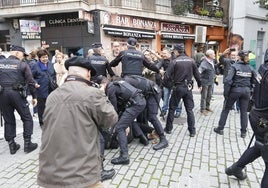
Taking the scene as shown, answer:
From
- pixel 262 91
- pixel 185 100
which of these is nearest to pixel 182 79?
pixel 185 100

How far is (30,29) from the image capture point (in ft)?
47.3

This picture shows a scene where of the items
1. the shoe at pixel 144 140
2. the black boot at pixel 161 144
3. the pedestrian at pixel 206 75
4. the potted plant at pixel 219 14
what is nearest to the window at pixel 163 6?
the potted plant at pixel 219 14

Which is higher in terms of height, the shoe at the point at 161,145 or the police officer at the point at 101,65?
the police officer at the point at 101,65

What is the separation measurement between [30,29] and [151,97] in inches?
477

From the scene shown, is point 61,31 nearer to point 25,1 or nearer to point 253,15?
point 25,1

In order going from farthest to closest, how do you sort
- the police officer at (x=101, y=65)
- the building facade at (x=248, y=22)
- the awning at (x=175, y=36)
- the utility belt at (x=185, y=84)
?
the building facade at (x=248, y=22) < the awning at (x=175, y=36) < the police officer at (x=101, y=65) < the utility belt at (x=185, y=84)

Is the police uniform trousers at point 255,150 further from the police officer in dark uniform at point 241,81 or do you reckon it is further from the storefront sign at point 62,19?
the storefront sign at point 62,19

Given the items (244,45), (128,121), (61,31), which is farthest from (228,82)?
(244,45)

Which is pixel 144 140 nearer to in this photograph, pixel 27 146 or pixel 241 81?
pixel 27 146

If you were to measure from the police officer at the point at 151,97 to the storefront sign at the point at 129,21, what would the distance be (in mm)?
10020

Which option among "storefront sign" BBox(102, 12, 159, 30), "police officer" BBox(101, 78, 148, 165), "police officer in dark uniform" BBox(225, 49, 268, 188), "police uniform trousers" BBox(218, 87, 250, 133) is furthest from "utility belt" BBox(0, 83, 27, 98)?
"storefront sign" BBox(102, 12, 159, 30)

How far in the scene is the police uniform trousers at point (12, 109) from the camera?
14.3 feet

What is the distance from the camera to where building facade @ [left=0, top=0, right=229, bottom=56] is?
44.5ft

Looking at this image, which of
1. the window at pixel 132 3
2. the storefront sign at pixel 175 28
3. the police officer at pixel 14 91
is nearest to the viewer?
the police officer at pixel 14 91
